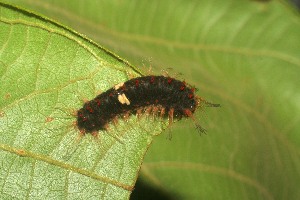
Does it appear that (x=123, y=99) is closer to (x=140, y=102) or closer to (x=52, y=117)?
(x=140, y=102)

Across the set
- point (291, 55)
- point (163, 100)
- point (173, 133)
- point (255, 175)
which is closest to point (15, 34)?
point (163, 100)

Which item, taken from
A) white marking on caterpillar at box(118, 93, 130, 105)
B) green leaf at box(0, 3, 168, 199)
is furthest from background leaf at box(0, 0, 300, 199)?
green leaf at box(0, 3, 168, 199)

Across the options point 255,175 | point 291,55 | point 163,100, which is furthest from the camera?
point 291,55

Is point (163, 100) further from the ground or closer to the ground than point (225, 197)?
further from the ground

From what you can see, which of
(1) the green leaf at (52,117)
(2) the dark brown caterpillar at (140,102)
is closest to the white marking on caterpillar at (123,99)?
(2) the dark brown caterpillar at (140,102)

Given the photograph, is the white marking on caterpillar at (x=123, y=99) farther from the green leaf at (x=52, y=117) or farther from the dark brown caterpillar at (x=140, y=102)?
the green leaf at (x=52, y=117)

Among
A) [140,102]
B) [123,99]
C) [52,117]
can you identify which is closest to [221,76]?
[140,102]

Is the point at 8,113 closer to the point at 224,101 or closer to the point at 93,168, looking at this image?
the point at 93,168
